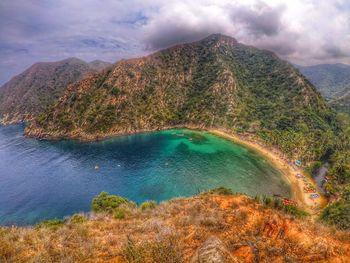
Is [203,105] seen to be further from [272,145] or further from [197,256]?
[197,256]

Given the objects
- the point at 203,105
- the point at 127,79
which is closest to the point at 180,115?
the point at 203,105

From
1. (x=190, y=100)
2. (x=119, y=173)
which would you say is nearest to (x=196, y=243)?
(x=119, y=173)

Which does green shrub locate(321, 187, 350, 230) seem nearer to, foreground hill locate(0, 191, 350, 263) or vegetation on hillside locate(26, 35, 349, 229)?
foreground hill locate(0, 191, 350, 263)

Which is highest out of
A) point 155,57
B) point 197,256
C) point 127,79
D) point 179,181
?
point 155,57

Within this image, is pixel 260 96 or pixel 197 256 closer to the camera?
pixel 197 256

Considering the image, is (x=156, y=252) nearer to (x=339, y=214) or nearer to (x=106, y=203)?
(x=106, y=203)

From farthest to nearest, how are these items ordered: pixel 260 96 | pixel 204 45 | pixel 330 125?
pixel 204 45
pixel 260 96
pixel 330 125

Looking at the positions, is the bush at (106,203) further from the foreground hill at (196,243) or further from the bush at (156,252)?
the bush at (156,252)
